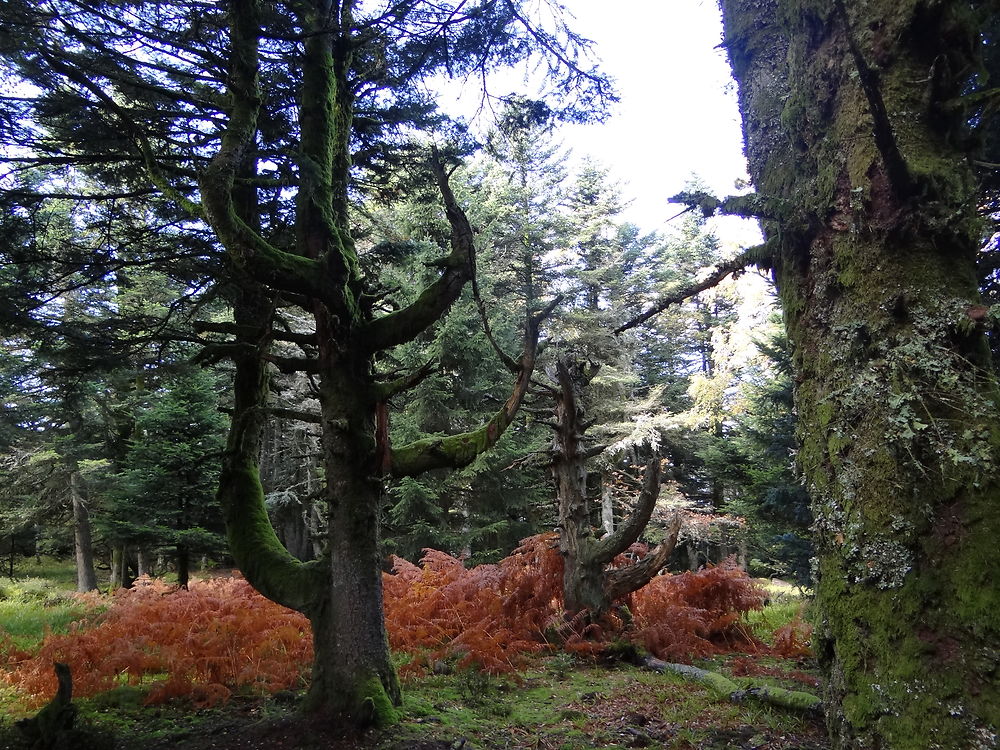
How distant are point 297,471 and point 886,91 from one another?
20.5 m

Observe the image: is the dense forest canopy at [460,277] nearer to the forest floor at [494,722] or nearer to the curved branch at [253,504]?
the curved branch at [253,504]

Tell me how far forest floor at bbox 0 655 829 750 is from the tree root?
0.08m

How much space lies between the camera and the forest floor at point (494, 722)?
12.7ft

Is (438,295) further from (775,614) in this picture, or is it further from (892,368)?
(775,614)

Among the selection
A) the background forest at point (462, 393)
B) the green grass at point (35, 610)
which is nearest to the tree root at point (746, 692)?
the background forest at point (462, 393)

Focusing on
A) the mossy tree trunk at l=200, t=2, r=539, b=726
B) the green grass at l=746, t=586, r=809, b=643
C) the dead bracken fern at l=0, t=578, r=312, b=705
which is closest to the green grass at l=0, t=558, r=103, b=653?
the dead bracken fern at l=0, t=578, r=312, b=705

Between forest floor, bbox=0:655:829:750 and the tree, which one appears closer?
forest floor, bbox=0:655:829:750

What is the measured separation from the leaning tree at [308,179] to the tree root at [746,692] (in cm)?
312

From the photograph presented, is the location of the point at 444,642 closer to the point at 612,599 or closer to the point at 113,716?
the point at 612,599

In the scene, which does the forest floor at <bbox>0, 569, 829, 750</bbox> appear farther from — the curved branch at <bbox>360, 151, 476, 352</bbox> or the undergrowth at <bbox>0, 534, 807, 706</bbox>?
the curved branch at <bbox>360, 151, 476, 352</bbox>

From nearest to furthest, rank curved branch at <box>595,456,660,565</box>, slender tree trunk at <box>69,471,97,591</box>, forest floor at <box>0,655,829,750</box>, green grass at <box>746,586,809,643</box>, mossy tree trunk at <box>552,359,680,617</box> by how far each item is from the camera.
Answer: forest floor at <box>0,655,829,750</box>, curved branch at <box>595,456,660,565</box>, mossy tree trunk at <box>552,359,680,617</box>, green grass at <box>746,586,809,643</box>, slender tree trunk at <box>69,471,97,591</box>

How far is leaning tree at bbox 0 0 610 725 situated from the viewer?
4094mm

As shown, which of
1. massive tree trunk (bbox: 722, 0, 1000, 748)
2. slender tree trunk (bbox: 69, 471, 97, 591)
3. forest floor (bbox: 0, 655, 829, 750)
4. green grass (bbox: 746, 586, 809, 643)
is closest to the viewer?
massive tree trunk (bbox: 722, 0, 1000, 748)

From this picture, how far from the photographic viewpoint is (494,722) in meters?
4.56
